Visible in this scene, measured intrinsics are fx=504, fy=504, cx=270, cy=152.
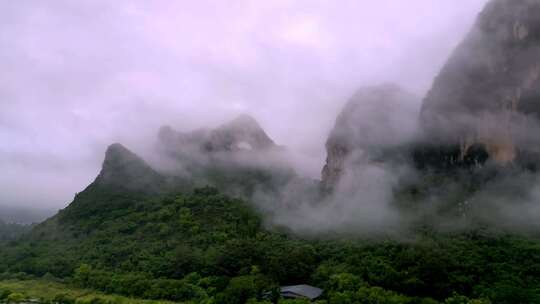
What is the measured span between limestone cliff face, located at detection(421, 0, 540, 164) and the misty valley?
0.12 meters

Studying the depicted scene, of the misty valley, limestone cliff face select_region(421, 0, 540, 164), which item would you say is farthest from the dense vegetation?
limestone cliff face select_region(421, 0, 540, 164)

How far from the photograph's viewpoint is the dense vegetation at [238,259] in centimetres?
2830

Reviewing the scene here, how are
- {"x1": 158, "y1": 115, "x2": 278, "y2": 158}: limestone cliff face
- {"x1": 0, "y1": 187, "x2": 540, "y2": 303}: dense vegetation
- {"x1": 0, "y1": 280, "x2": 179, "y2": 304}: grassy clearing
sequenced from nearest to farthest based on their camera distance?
1. {"x1": 0, "y1": 187, "x2": 540, "y2": 303}: dense vegetation
2. {"x1": 0, "y1": 280, "x2": 179, "y2": 304}: grassy clearing
3. {"x1": 158, "y1": 115, "x2": 278, "y2": 158}: limestone cliff face

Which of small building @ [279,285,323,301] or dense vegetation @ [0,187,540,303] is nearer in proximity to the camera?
dense vegetation @ [0,187,540,303]

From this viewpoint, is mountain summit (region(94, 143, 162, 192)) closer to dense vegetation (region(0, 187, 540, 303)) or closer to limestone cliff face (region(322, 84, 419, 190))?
dense vegetation (region(0, 187, 540, 303))

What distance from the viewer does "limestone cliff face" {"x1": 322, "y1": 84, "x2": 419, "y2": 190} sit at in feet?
193

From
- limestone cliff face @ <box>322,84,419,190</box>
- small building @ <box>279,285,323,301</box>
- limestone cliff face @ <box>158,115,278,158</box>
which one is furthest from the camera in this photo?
limestone cliff face @ <box>158,115,278,158</box>

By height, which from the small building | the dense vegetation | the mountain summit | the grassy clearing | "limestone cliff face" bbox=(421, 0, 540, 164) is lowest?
the grassy clearing

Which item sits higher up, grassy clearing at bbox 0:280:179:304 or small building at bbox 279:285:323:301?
small building at bbox 279:285:323:301

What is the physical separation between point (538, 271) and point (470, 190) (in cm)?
1472

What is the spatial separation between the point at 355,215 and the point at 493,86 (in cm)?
1756

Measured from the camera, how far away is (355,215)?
49.0m

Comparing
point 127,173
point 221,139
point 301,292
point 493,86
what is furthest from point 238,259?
point 221,139

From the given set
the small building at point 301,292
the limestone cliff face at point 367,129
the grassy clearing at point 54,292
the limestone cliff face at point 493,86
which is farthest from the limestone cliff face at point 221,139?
the small building at point 301,292
